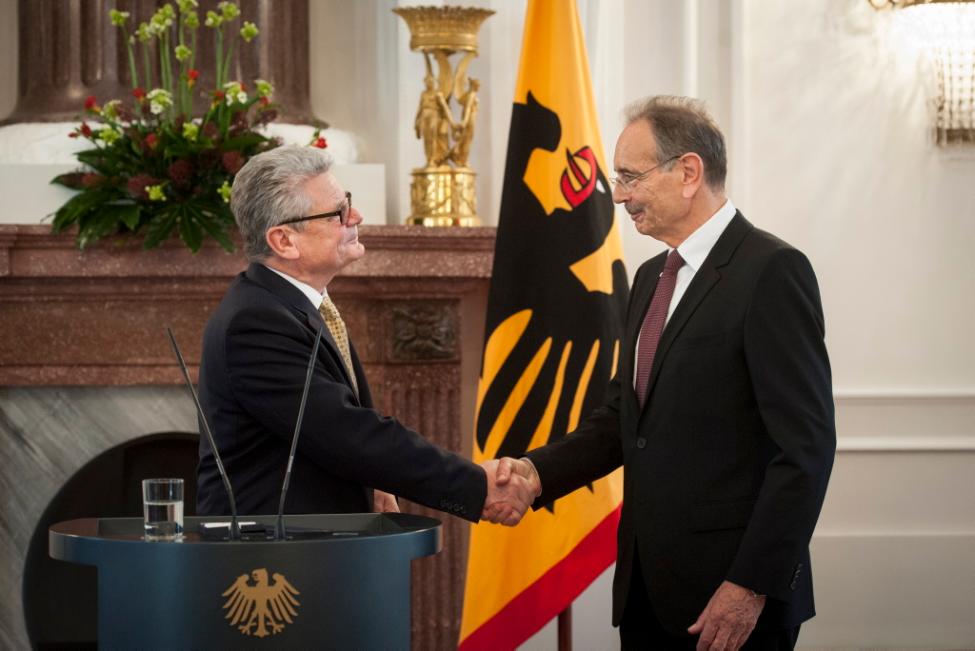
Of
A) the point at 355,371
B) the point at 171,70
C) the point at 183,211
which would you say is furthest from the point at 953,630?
the point at 171,70

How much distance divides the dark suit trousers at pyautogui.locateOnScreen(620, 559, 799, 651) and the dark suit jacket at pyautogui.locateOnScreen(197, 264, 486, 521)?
363mm

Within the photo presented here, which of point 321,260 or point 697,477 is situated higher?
point 321,260

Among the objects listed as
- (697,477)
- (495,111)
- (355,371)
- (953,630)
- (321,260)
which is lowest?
(953,630)

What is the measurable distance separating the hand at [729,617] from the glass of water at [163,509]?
3.30 feet

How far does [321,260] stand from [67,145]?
2.06 meters

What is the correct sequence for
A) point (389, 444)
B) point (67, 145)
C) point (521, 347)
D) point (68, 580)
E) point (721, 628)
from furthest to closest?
1. point (68, 580)
2. point (67, 145)
3. point (521, 347)
4. point (389, 444)
5. point (721, 628)

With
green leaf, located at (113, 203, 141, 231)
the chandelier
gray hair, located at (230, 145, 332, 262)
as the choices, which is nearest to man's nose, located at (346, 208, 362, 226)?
gray hair, located at (230, 145, 332, 262)

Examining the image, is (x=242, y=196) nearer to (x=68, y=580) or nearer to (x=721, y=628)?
(x=721, y=628)

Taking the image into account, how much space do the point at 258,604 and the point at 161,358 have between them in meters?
2.56

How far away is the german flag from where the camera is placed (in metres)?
3.83

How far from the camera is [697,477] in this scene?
8.01 feet

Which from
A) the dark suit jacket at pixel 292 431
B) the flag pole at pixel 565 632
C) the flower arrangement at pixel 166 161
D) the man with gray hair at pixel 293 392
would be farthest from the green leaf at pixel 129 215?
the flag pole at pixel 565 632

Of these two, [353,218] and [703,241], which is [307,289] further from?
[703,241]

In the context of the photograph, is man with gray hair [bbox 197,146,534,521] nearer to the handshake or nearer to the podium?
the handshake
